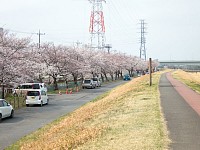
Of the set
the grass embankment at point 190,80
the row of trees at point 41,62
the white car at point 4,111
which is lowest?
the white car at point 4,111

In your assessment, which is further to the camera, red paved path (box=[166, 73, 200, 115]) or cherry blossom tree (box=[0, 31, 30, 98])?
cherry blossom tree (box=[0, 31, 30, 98])

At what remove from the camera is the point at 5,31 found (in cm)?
3372

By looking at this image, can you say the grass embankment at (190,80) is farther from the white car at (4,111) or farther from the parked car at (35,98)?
the white car at (4,111)

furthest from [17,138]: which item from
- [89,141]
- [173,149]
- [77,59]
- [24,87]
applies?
[77,59]

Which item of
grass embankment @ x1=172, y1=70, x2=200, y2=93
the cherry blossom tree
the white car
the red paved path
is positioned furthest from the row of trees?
grass embankment @ x1=172, y1=70, x2=200, y2=93

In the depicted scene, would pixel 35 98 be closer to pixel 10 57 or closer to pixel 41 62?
pixel 10 57

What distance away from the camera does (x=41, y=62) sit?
46.3 m

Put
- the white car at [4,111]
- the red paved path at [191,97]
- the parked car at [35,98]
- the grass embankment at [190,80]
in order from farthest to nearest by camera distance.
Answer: the grass embankment at [190,80] → the parked car at [35,98] → the white car at [4,111] → the red paved path at [191,97]

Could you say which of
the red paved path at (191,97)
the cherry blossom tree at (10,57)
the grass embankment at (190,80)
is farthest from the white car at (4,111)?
the grass embankment at (190,80)

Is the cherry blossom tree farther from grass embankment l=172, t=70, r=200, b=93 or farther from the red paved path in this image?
grass embankment l=172, t=70, r=200, b=93

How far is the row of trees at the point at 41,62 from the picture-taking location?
28.3 meters

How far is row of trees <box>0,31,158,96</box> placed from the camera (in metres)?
28.3

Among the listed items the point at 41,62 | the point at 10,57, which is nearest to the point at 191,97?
the point at 10,57

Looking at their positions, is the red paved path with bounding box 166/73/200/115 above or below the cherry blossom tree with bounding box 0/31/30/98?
below
